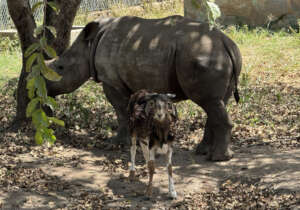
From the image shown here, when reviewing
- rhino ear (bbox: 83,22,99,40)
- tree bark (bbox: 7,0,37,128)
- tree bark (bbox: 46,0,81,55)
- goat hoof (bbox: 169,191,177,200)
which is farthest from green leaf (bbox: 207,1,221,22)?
tree bark (bbox: 46,0,81,55)

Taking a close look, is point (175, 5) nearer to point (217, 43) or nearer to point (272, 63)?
point (272, 63)

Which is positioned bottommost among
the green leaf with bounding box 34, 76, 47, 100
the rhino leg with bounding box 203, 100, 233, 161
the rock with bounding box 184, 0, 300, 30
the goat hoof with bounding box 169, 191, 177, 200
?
the goat hoof with bounding box 169, 191, 177, 200

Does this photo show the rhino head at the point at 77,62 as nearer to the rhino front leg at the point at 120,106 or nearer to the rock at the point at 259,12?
the rhino front leg at the point at 120,106

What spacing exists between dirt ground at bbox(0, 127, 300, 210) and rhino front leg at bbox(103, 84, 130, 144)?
17cm

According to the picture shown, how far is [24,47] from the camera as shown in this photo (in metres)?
8.70

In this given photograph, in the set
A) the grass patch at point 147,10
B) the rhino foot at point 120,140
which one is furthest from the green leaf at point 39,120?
the grass patch at point 147,10

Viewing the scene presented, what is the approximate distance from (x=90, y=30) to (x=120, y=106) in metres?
1.30

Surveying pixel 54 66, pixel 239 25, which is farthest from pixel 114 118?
pixel 239 25

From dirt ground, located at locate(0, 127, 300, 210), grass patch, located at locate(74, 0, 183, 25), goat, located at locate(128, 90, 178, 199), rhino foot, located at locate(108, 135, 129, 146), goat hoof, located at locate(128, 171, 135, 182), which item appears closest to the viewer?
goat, located at locate(128, 90, 178, 199)

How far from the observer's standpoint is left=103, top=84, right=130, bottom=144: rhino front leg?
7.96 m

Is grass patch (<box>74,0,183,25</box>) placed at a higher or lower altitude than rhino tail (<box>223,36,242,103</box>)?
higher

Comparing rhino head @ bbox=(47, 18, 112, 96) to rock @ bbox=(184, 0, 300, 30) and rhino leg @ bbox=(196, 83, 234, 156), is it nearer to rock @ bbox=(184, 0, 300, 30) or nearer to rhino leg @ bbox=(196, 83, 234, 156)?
rhino leg @ bbox=(196, 83, 234, 156)

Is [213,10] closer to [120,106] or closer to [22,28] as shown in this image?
[120,106]

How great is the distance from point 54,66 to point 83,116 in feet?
4.23
